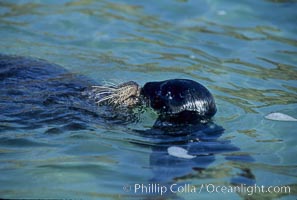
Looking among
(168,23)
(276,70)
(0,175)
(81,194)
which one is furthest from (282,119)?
(168,23)

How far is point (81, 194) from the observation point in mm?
4105

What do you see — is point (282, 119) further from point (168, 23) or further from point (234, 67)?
point (168, 23)

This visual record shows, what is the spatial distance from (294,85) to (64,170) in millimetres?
3585

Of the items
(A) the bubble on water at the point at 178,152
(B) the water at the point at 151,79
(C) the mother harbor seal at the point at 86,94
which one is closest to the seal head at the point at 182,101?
(C) the mother harbor seal at the point at 86,94

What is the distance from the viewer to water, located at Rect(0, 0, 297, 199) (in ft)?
14.4

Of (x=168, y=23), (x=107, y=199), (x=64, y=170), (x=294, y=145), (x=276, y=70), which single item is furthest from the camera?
(x=168, y=23)

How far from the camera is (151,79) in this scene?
6.83 meters

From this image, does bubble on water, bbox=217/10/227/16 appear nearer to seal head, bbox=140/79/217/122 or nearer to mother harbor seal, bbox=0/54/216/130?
mother harbor seal, bbox=0/54/216/130

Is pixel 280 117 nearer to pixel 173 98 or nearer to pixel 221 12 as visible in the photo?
pixel 173 98

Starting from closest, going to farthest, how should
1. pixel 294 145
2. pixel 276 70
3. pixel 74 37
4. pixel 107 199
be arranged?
pixel 107 199 < pixel 294 145 < pixel 276 70 < pixel 74 37

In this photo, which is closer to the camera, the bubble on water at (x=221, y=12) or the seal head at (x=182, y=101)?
the seal head at (x=182, y=101)

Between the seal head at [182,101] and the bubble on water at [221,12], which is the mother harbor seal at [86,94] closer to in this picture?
the seal head at [182,101]

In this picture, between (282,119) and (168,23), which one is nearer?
(282,119)

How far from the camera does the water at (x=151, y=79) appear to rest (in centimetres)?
440
